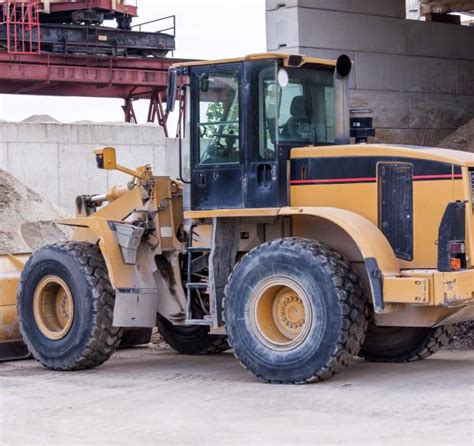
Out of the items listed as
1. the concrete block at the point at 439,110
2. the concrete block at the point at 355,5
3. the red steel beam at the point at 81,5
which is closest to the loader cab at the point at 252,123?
the concrete block at the point at 355,5

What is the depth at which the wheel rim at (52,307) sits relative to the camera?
11.6 m

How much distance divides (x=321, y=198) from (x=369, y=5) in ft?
24.2

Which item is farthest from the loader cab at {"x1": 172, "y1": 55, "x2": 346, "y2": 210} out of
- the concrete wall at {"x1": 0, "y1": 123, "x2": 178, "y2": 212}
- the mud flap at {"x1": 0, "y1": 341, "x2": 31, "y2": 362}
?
the concrete wall at {"x1": 0, "y1": 123, "x2": 178, "y2": 212}

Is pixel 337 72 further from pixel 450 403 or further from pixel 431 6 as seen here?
pixel 431 6

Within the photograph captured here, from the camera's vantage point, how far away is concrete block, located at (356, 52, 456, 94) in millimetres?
16844

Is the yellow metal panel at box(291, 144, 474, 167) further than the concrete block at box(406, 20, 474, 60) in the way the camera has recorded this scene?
No

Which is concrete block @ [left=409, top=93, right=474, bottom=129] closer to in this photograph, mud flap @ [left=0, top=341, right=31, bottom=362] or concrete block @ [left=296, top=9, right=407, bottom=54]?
concrete block @ [left=296, top=9, right=407, bottom=54]

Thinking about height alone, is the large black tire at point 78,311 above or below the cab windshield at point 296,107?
below

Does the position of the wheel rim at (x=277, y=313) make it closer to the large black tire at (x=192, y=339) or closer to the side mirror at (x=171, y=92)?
the side mirror at (x=171, y=92)

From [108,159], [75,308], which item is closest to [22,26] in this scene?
[108,159]

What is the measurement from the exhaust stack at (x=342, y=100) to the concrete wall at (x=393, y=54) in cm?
438

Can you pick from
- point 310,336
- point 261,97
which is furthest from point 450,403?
point 261,97

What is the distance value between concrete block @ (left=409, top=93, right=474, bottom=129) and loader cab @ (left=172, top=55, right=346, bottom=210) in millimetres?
6479

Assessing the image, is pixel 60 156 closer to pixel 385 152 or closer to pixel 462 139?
pixel 462 139
